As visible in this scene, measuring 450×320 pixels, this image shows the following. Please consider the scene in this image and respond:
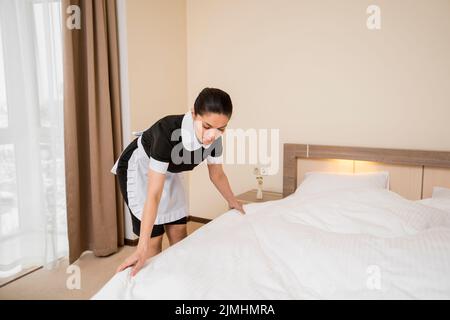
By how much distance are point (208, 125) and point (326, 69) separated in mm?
1702

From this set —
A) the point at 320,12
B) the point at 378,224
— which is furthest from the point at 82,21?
the point at 378,224

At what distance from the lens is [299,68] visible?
9.66 ft

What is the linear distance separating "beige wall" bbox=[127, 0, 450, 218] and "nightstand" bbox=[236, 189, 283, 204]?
0.40 feet

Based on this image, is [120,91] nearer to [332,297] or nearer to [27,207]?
[27,207]

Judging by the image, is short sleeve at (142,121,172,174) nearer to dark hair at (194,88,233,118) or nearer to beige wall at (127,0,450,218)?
dark hair at (194,88,233,118)

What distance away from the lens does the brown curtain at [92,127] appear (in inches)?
102

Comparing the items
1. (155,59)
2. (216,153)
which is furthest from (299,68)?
(216,153)

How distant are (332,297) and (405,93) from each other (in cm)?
195

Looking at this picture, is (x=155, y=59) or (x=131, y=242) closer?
(x=131, y=242)

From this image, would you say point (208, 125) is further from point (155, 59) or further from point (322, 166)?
point (155, 59)

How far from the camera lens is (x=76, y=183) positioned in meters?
2.64

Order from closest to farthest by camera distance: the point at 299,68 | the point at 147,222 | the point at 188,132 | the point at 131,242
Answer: the point at 147,222 → the point at 188,132 → the point at 299,68 → the point at 131,242

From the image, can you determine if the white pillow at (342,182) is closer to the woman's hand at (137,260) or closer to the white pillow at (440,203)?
the white pillow at (440,203)

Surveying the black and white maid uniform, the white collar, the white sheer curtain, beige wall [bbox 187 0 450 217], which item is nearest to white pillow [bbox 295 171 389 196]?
beige wall [bbox 187 0 450 217]
